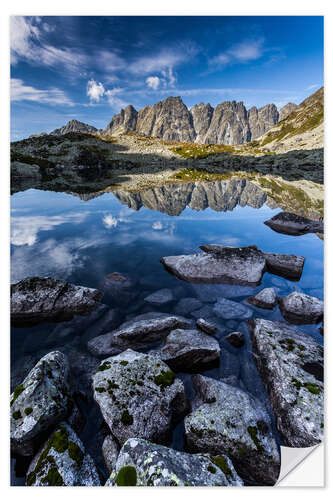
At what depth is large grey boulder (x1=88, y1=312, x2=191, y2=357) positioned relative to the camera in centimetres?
822

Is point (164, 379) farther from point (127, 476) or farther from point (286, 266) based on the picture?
point (286, 266)

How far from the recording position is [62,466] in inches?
165

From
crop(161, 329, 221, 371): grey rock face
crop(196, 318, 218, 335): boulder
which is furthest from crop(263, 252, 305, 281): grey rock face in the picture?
crop(161, 329, 221, 371): grey rock face

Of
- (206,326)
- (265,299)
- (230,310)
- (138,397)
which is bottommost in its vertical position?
(138,397)

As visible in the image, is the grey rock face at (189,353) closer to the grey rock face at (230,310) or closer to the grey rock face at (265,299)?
the grey rock face at (230,310)

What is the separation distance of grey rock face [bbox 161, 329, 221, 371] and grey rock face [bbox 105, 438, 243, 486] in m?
3.32

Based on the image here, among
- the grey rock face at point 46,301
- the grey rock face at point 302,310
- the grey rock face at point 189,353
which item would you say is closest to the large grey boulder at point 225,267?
the grey rock face at point 302,310

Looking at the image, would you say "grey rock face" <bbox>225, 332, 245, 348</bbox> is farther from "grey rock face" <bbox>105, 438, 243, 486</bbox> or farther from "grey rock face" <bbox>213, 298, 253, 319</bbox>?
"grey rock face" <bbox>105, 438, 243, 486</bbox>

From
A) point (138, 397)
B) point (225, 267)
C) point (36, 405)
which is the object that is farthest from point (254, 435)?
point (225, 267)

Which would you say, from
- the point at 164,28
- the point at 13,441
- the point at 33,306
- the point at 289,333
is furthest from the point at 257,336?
the point at 164,28

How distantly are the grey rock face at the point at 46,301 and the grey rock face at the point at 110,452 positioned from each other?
5839mm

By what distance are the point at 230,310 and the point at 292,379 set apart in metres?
4.55

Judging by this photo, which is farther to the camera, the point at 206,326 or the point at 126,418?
the point at 206,326

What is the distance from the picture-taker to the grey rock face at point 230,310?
9.93 metres
